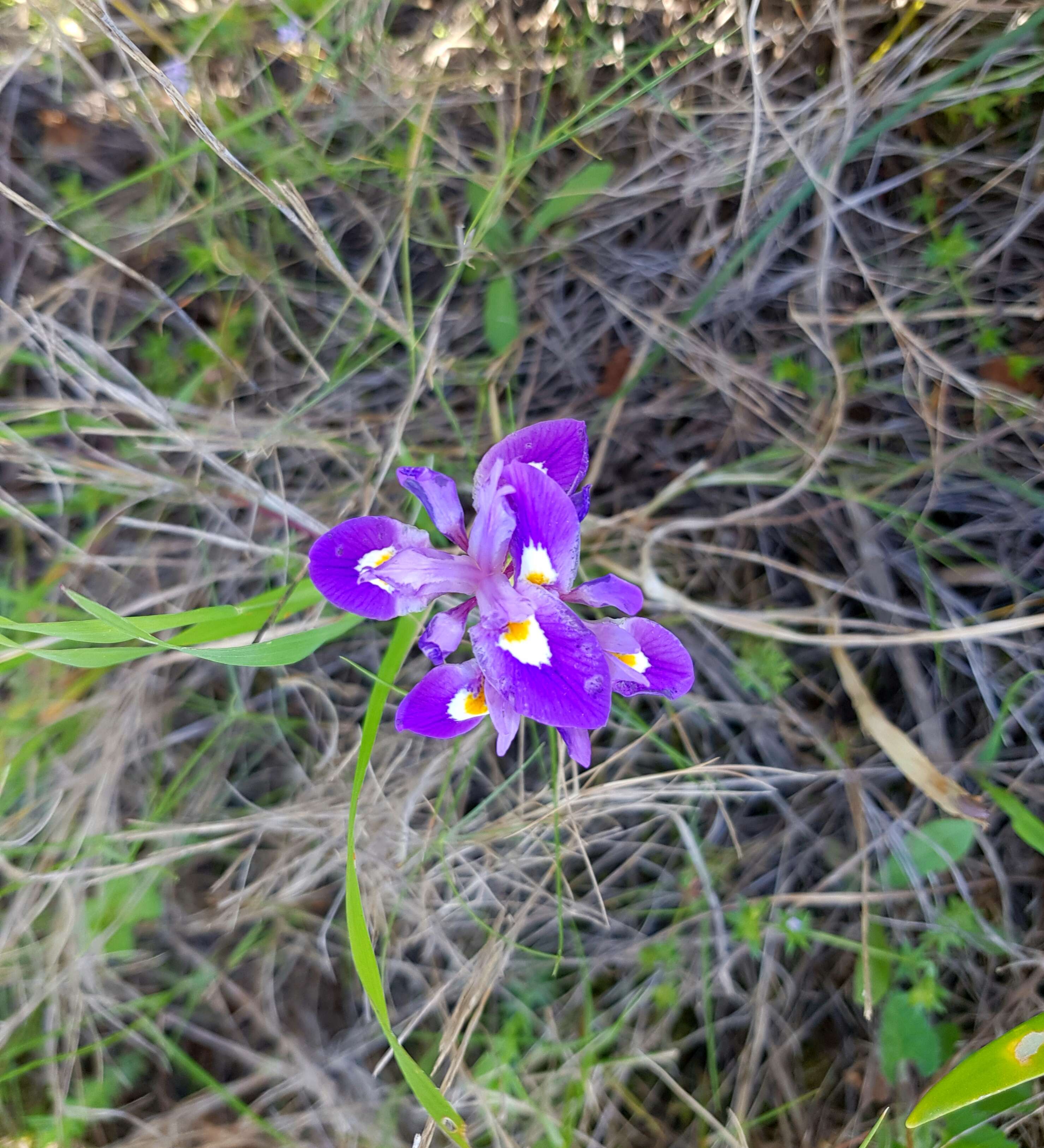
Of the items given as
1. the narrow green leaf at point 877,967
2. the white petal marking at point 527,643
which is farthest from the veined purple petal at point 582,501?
the narrow green leaf at point 877,967

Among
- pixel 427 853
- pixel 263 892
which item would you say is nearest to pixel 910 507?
pixel 427 853

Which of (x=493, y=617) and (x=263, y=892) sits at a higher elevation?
(x=493, y=617)

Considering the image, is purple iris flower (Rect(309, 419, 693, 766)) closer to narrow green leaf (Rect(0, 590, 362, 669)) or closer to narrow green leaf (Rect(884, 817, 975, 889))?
narrow green leaf (Rect(0, 590, 362, 669))

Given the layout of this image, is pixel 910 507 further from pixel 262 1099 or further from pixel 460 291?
pixel 262 1099

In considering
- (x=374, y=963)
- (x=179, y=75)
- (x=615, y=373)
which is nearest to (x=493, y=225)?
(x=615, y=373)

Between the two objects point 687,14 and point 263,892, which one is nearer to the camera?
point 687,14
